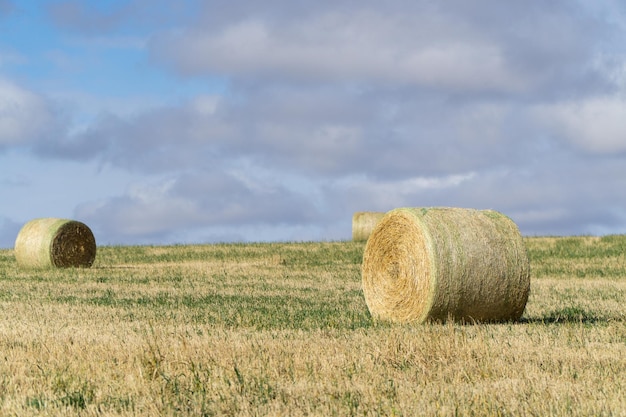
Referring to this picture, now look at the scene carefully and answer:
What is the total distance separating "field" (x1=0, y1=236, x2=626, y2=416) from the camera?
27.6 feet

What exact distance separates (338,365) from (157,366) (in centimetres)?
198

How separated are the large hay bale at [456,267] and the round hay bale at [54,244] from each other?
17173 millimetres

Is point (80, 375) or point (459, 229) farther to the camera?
point (459, 229)

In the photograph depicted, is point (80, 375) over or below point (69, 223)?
below

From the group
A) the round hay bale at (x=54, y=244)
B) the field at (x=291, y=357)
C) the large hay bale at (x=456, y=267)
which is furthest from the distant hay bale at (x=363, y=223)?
the large hay bale at (x=456, y=267)

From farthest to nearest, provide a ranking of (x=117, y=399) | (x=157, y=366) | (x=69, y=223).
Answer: (x=69, y=223) → (x=157, y=366) → (x=117, y=399)

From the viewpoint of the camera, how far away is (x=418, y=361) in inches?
400

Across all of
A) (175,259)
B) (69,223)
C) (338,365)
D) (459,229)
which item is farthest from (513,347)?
(175,259)

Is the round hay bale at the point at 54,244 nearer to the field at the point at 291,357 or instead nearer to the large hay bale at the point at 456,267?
the field at the point at 291,357

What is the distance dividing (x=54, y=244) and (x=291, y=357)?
2112 cm

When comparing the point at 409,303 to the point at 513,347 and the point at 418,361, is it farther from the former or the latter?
the point at 418,361

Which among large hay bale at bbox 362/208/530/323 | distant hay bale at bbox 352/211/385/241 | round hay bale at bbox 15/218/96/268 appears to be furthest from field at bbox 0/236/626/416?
distant hay bale at bbox 352/211/385/241

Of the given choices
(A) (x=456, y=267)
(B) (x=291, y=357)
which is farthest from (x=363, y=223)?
(B) (x=291, y=357)

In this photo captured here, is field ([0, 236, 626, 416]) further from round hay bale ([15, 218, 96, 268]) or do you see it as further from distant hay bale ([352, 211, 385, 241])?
distant hay bale ([352, 211, 385, 241])
